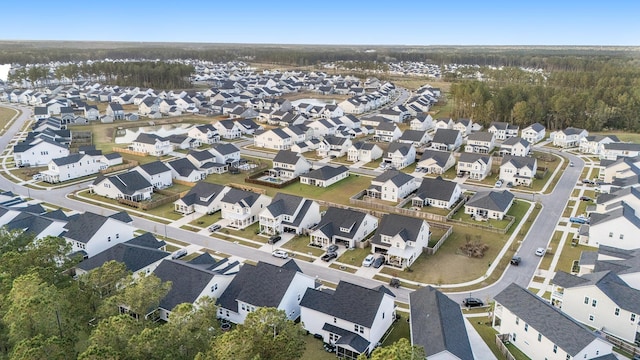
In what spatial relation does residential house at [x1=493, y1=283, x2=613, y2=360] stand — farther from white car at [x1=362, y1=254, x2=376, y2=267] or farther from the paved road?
white car at [x1=362, y1=254, x2=376, y2=267]

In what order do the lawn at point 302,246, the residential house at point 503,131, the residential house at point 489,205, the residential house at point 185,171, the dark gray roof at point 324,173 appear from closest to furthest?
the lawn at point 302,246 → the residential house at point 489,205 → the dark gray roof at point 324,173 → the residential house at point 185,171 → the residential house at point 503,131

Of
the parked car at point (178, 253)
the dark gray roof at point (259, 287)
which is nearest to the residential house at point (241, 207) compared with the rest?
the parked car at point (178, 253)

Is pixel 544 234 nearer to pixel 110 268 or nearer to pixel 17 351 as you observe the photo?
pixel 110 268

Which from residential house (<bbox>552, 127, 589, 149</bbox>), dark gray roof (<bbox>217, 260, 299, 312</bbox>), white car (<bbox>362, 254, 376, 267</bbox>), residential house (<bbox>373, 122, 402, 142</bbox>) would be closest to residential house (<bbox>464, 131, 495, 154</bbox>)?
residential house (<bbox>552, 127, 589, 149</bbox>)

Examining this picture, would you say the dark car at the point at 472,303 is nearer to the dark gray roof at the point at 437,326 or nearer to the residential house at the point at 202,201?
the dark gray roof at the point at 437,326

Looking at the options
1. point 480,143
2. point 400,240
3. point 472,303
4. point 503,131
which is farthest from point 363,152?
point 472,303

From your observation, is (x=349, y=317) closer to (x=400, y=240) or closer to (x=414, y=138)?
(x=400, y=240)
